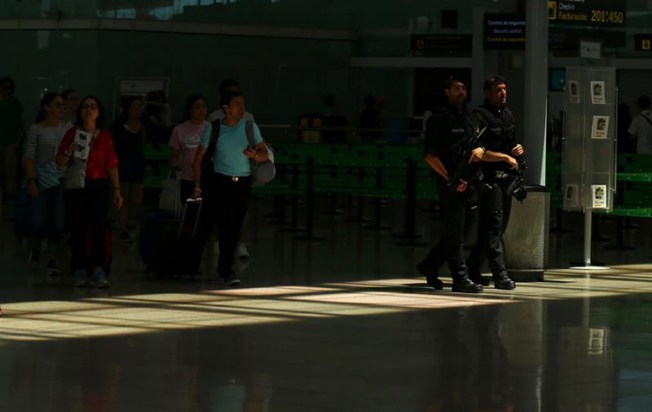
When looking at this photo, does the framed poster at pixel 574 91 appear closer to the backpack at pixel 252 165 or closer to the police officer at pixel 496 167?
the police officer at pixel 496 167

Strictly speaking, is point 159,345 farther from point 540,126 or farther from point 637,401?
point 540,126

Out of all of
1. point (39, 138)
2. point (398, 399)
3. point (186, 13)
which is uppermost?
point (186, 13)

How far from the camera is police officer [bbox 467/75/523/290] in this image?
15.4 meters

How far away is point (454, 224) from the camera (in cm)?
1522

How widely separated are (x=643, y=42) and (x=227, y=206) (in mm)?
24296

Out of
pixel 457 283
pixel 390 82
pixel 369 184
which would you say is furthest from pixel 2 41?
pixel 457 283

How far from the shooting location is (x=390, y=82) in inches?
1797

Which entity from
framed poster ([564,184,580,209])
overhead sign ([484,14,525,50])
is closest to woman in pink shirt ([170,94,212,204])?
framed poster ([564,184,580,209])

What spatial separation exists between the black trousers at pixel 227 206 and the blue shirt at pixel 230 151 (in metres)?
0.07

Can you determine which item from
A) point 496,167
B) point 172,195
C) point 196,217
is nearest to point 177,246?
point 196,217

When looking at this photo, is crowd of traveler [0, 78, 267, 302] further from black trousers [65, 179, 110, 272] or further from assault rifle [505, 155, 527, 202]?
assault rifle [505, 155, 527, 202]

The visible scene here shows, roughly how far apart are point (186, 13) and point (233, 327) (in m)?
28.2

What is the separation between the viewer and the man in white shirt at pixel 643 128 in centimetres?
2850

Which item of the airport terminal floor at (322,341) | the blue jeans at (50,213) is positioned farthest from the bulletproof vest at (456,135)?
the blue jeans at (50,213)
